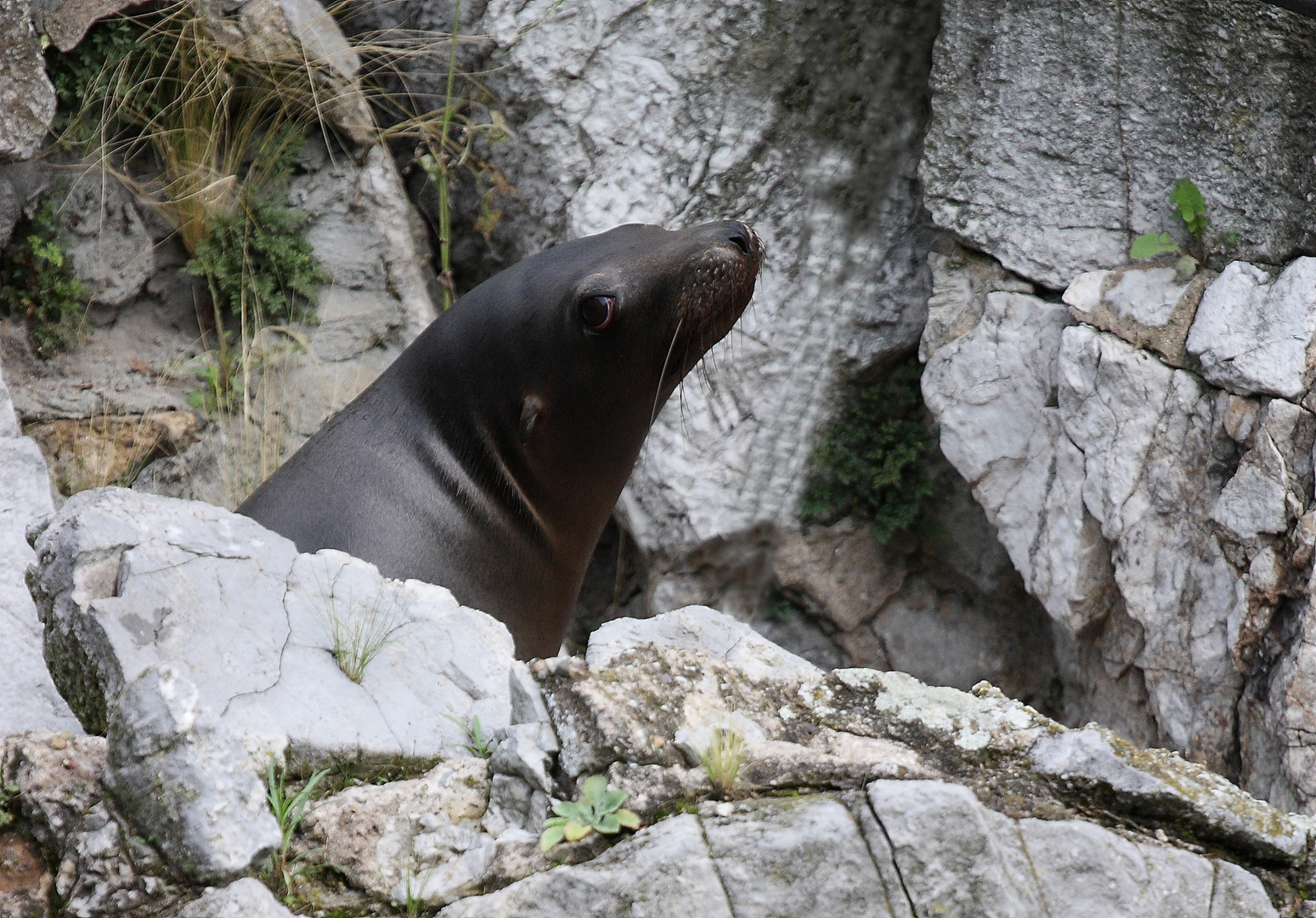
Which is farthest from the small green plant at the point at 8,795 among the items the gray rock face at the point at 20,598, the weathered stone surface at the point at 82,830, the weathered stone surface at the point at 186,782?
the gray rock face at the point at 20,598

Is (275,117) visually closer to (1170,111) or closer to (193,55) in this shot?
(193,55)

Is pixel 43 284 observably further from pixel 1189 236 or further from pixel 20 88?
pixel 1189 236

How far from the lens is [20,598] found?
347cm

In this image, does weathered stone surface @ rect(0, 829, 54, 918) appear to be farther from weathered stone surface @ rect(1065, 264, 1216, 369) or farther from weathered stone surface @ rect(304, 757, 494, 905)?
weathered stone surface @ rect(1065, 264, 1216, 369)

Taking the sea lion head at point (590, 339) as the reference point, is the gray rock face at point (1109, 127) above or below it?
above

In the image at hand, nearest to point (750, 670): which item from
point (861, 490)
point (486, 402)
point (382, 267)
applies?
point (486, 402)

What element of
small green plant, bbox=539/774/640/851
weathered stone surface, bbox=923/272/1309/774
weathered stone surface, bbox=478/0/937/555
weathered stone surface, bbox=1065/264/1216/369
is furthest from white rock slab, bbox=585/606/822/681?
weathered stone surface, bbox=478/0/937/555

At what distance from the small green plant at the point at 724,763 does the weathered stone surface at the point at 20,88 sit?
4.49m

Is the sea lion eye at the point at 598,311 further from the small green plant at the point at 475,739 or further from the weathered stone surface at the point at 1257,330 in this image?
the weathered stone surface at the point at 1257,330

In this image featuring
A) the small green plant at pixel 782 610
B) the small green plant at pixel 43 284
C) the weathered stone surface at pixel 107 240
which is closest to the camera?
the small green plant at pixel 43 284

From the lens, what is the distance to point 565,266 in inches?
173

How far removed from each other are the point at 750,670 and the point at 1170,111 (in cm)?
397

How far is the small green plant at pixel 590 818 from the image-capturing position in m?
1.89

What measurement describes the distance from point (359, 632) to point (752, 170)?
413cm
